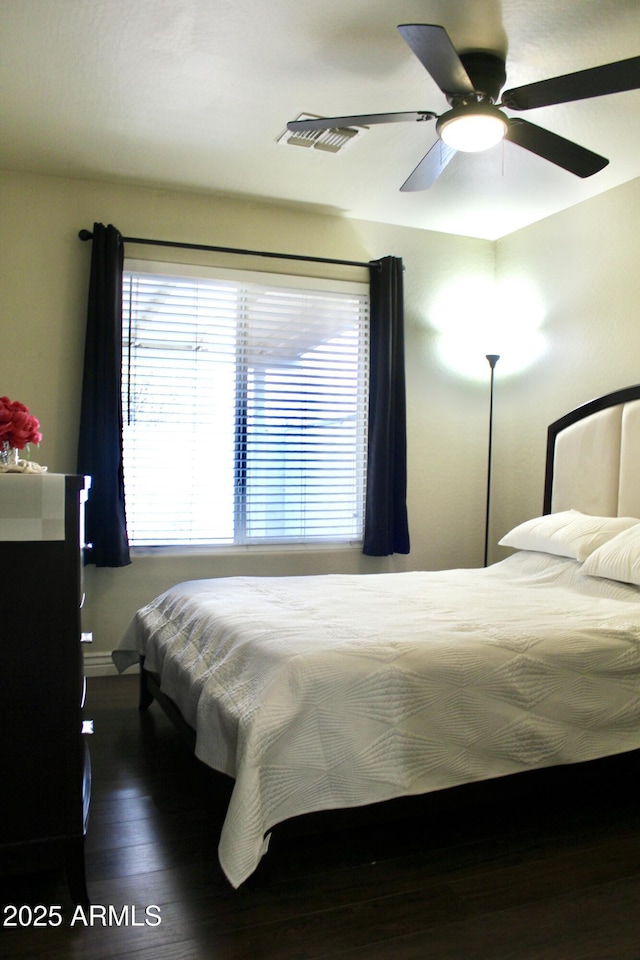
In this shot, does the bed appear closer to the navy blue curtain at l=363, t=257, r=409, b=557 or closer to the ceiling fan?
the navy blue curtain at l=363, t=257, r=409, b=557

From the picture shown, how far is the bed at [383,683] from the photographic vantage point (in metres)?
2.07

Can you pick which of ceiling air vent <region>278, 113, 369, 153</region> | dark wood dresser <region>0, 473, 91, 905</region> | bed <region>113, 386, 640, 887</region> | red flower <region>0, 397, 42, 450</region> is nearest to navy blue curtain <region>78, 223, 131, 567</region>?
bed <region>113, 386, 640, 887</region>

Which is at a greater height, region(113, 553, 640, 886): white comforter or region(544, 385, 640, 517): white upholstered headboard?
region(544, 385, 640, 517): white upholstered headboard

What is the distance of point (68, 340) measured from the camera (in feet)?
13.8

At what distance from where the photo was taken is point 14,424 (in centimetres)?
219

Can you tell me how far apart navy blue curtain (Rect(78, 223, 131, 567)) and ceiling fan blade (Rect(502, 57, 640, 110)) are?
7.63 ft

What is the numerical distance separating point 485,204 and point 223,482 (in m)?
2.27

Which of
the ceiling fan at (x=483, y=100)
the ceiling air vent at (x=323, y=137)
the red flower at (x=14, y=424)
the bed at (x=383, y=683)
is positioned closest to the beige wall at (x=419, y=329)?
the ceiling air vent at (x=323, y=137)

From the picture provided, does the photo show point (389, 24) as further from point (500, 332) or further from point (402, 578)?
point (500, 332)

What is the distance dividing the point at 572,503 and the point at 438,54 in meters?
2.60

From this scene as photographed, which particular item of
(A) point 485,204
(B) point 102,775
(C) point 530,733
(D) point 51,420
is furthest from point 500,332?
(B) point 102,775

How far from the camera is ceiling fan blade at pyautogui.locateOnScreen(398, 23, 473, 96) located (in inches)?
86.7

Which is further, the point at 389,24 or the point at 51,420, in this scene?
the point at 51,420

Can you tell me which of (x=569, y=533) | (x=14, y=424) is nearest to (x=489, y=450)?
(x=569, y=533)
